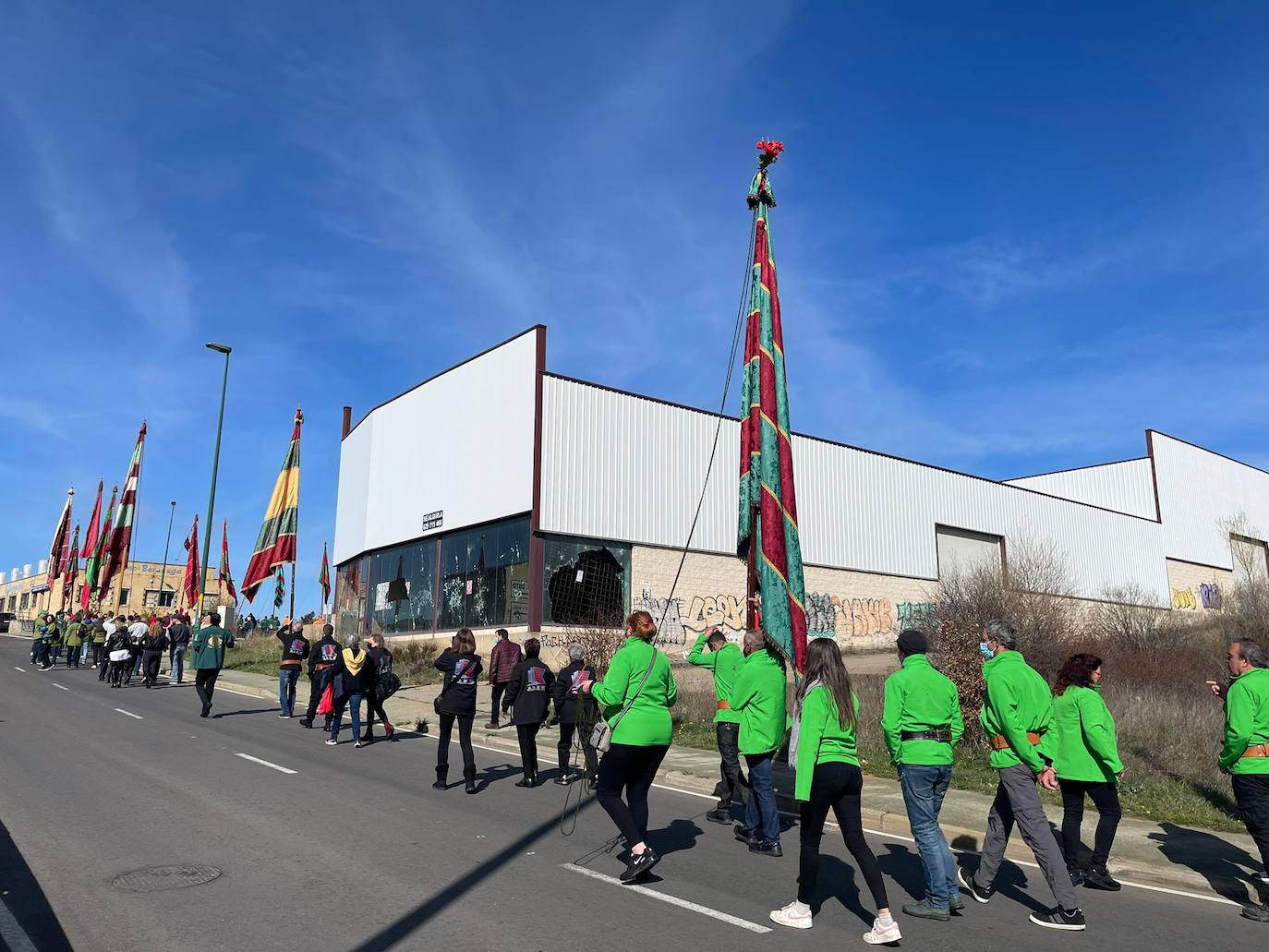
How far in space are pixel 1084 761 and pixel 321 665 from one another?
12749 mm

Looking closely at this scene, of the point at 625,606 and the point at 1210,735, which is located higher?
the point at 625,606

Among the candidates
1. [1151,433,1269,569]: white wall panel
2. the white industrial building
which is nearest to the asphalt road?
the white industrial building

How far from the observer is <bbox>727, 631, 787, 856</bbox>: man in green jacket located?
782 cm

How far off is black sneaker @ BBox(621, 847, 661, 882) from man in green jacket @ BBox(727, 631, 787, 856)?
1.46 meters

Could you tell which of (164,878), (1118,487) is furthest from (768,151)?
(1118,487)

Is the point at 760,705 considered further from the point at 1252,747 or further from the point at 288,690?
the point at 288,690

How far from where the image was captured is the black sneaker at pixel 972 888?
22.0 ft

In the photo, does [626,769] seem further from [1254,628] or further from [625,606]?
[1254,628]

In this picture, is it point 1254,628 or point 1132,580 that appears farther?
point 1132,580

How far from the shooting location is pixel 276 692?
24.7 metres

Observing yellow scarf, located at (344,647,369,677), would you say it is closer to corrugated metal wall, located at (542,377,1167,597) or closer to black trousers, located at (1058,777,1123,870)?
black trousers, located at (1058,777,1123,870)

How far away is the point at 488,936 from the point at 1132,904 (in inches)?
184

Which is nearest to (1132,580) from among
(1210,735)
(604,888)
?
(1210,735)

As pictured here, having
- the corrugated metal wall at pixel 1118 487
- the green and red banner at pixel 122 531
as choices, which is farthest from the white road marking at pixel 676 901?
the corrugated metal wall at pixel 1118 487
